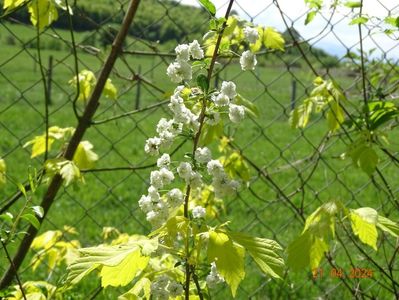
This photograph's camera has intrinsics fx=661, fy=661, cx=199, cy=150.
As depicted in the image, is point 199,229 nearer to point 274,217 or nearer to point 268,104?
point 274,217

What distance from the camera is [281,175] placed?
603 cm

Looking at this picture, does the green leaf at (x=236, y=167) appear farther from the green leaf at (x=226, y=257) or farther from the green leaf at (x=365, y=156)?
the green leaf at (x=226, y=257)

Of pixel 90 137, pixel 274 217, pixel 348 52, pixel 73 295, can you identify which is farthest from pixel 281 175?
pixel 73 295

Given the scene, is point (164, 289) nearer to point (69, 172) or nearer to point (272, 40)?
point (69, 172)

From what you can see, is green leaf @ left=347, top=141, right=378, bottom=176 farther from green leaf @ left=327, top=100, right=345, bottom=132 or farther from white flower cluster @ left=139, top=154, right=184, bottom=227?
white flower cluster @ left=139, top=154, right=184, bottom=227

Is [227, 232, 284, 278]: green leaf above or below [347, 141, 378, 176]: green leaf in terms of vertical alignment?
below

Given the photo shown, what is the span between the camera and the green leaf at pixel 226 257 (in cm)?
93

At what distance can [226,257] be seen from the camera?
0.93 m

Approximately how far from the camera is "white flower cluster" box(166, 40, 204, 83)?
97cm

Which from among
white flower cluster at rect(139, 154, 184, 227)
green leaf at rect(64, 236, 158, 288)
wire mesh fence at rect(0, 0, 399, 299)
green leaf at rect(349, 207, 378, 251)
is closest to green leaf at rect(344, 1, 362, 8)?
wire mesh fence at rect(0, 0, 399, 299)

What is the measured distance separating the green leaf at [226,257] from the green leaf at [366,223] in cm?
33

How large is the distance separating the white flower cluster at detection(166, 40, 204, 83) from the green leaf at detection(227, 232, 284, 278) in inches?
9.5

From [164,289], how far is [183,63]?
1.10ft

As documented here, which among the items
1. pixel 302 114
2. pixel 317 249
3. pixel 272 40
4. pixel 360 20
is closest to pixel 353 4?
pixel 360 20
